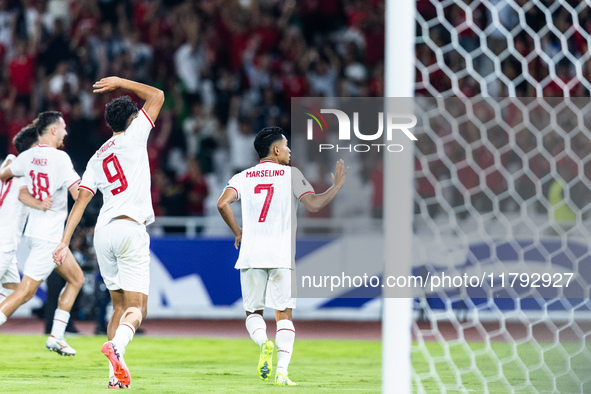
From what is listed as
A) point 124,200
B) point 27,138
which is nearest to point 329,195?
point 124,200

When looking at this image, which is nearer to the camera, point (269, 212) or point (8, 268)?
point (269, 212)

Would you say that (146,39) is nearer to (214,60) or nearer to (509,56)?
(214,60)

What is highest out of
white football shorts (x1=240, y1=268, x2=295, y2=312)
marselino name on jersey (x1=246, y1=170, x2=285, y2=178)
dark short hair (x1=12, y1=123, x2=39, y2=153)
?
dark short hair (x1=12, y1=123, x2=39, y2=153)

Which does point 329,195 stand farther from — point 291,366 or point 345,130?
point 345,130

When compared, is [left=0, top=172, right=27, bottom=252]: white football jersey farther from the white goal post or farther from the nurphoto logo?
the nurphoto logo

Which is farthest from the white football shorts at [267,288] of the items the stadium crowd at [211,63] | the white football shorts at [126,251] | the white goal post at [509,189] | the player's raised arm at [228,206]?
the stadium crowd at [211,63]

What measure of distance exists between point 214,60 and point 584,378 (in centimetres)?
889

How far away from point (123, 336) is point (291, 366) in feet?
7.79

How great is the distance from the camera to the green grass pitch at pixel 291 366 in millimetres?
6027

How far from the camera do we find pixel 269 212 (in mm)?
6195

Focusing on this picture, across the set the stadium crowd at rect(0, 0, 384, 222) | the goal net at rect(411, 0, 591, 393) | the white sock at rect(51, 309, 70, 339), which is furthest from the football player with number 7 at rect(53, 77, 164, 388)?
the stadium crowd at rect(0, 0, 384, 222)

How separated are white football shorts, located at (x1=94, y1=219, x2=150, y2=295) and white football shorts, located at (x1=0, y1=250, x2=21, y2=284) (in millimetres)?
2130

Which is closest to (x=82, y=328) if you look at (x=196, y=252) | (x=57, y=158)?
(x=196, y=252)

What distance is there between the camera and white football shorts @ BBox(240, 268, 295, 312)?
19.9ft
